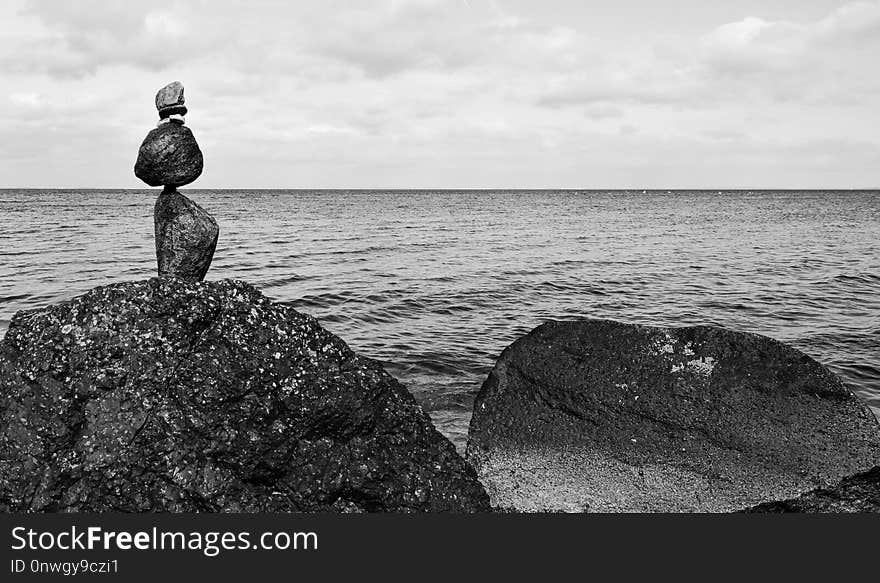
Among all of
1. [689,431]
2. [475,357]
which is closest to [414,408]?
[689,431]

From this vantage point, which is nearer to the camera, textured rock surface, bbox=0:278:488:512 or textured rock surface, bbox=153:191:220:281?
textured rock surface, bbox=0:278:488:512

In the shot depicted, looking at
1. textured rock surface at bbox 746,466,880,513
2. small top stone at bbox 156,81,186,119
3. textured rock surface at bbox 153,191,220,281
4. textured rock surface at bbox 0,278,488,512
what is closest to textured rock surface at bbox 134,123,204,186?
small top stone at bbox 156,81,186,119

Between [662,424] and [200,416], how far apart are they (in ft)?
12.4

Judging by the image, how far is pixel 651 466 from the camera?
20.4 ft

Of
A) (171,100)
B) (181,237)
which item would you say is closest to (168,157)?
(171,100)

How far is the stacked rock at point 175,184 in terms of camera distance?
322 inches

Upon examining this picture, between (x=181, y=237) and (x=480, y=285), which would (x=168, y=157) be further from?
(x=480, y=285)

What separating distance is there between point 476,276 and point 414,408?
20.9 meters

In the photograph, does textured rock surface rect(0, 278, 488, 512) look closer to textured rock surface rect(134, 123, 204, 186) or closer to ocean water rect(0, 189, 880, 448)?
textured rock surface rect(134, 123, 204, 186)

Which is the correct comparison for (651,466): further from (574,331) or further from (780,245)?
(780,245)

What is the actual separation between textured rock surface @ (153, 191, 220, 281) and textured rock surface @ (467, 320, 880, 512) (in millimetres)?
3698

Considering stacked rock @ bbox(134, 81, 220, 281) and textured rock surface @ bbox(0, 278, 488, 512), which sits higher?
stacked rock @ bbox(134, 81, 220, 281)

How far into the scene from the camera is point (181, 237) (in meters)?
8.19

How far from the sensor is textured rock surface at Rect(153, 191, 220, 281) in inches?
322
